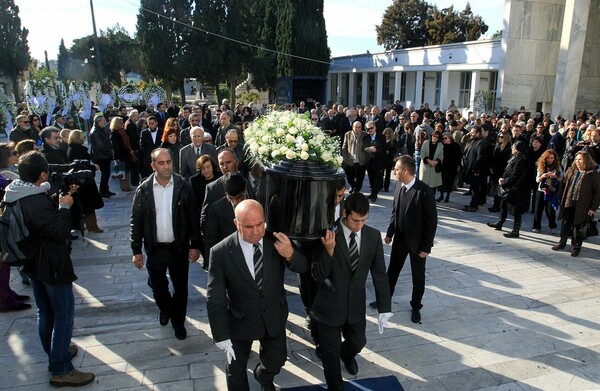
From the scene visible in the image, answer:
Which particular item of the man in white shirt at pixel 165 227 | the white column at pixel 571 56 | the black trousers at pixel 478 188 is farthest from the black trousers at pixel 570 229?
the white column at pixel 571 56

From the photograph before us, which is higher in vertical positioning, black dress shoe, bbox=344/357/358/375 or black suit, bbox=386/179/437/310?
black suit, bbox=386/179/437/310

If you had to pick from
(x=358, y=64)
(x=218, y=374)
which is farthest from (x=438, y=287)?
(x=358, y=64)

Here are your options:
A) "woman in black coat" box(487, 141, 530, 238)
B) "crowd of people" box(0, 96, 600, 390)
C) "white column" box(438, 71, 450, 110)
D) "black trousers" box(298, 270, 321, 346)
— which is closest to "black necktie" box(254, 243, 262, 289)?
"crowd of people" box(0, 96, 600, 390)

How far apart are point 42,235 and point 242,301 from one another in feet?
5.80

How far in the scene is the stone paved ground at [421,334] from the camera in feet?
12.9

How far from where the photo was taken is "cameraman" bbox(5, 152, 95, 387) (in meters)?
3.51

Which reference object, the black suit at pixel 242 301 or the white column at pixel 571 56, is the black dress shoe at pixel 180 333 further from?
the white column at pixel 571 56

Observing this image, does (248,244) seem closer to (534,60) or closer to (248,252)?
(248,252)

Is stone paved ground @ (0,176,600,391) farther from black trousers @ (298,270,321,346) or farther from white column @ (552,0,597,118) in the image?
white column @ (552,0,597,118)

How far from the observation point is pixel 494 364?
416 centimetres

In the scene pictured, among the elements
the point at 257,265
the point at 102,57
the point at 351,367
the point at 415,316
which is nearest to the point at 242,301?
the point at 257,265

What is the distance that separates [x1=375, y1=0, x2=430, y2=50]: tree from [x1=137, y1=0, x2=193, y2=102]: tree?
27801 millimetres

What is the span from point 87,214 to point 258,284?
5.44m

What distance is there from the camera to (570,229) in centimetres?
715
